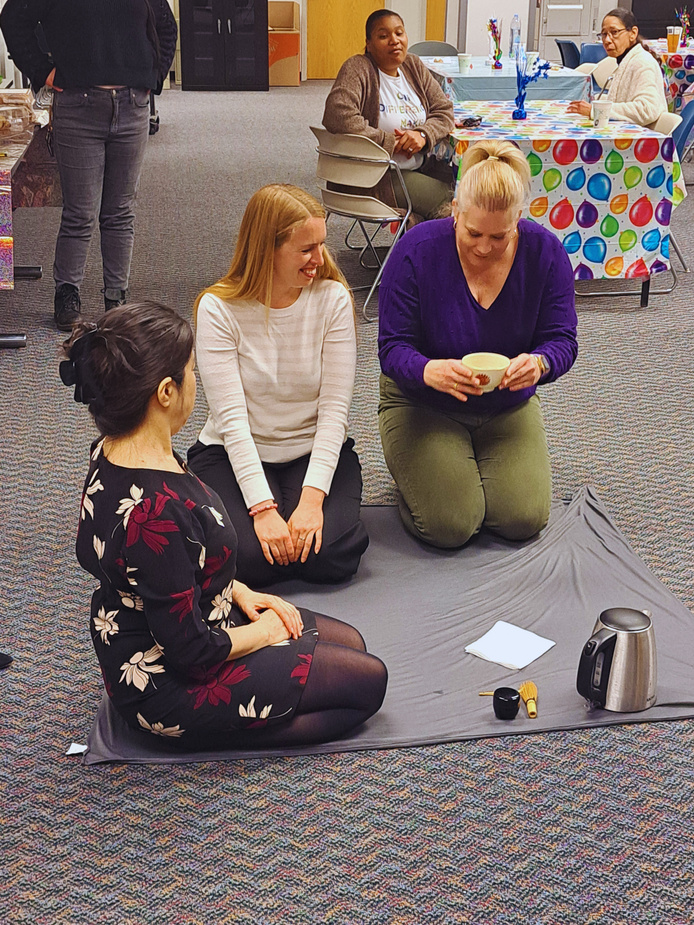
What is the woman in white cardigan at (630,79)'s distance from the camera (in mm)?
5129

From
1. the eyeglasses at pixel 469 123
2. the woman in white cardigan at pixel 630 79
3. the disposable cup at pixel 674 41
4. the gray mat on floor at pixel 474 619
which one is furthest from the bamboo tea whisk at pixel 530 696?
the disposable cup at pixel 674 41

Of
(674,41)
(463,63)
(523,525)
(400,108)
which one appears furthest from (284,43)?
(523,525)

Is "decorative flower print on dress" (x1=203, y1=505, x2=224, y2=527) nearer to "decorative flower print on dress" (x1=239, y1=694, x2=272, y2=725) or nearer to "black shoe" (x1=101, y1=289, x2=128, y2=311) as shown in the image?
"decorative flower print on dress" (x1=239, y1=694, x2=272, y2=725)

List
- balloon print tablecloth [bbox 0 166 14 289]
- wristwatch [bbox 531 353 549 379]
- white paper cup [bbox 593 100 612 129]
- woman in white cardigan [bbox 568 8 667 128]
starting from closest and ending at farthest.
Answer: wristwatch [bbox 531 353 549 379]
balloon print tablecloth [bbox 0 166 14 289]
white paper cup [bbox 593 100 612 129]
woman in white cardigan [bbox 568 8 667 128]

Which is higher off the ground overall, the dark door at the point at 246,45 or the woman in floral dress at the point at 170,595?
the dark door at the point at 246,45

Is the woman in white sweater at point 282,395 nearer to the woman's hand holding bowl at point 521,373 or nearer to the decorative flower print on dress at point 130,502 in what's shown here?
the woman's hand holding bowl at point 521,373

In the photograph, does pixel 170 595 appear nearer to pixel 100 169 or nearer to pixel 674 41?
pixel 100 169

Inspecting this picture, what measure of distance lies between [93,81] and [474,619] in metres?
2.63

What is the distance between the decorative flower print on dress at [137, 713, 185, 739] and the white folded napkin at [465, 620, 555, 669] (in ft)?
2.34

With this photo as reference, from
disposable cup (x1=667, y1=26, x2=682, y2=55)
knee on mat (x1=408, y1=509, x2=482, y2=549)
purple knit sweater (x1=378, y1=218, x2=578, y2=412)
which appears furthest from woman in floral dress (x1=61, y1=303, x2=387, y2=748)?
disposable cup (x1=667, y1=26, x2=682, y2=55)

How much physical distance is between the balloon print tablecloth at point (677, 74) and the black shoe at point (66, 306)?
465 centimetres

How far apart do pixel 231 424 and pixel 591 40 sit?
10.2 metres

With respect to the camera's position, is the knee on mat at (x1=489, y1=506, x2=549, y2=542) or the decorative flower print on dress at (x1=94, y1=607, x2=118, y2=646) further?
the knee on mat at (x1=489, y1=506, x2=549, y2=542)

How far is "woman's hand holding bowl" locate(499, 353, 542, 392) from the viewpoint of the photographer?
2.68 meters
